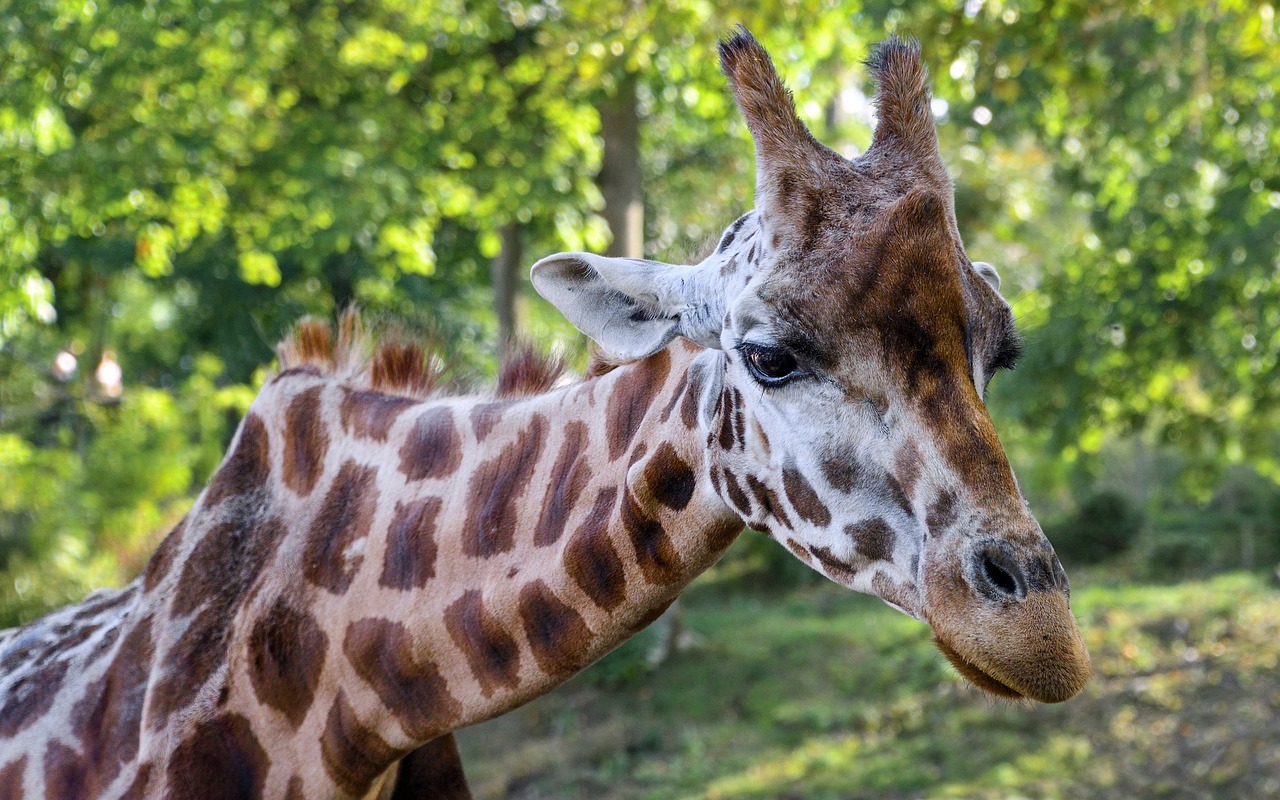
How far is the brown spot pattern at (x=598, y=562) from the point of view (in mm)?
2344

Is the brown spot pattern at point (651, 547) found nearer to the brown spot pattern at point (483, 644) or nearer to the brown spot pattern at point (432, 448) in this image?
the brown spot pattern at point (483, 644)

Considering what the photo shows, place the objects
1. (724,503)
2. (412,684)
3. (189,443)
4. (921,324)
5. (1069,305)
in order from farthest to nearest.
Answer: (189,443) < (1069,305) < (412,684) < (724,503) < (921,324)

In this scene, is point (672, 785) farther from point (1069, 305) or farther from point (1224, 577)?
point (1224, 577)

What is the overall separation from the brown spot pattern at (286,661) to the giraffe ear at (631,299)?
901 mm

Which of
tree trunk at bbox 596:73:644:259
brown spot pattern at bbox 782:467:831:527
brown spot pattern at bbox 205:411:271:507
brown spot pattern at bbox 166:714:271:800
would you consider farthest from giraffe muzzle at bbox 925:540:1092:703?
tree trunk at bbox 596:73:644:259

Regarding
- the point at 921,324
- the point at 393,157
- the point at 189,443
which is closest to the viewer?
the point at 921,324

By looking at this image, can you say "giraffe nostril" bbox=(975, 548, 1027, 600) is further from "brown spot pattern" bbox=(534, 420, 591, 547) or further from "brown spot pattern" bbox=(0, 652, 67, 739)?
"brown spot pattern" bbox=(0, 652, 67, 739)

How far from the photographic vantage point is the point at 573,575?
238 centimetres

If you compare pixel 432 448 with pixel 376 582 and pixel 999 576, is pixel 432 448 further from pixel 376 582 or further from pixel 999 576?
pixel 999 576

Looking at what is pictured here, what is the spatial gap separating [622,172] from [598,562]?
755cm

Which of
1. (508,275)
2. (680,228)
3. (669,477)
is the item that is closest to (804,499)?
(669,477)

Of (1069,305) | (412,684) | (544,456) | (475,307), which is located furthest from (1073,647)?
(475,307)

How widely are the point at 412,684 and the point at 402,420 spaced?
0.62m

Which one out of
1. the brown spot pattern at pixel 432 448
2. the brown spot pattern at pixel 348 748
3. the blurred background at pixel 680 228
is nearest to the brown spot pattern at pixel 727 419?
the brown spot pattern at pixel 432 448
